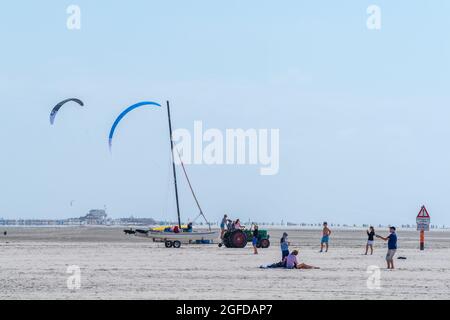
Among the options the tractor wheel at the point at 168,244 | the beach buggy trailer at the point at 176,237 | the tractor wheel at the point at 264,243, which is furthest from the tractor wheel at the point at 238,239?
the tractor wheel at the point at 168,244

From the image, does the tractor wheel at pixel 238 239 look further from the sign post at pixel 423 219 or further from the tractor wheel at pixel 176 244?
the sign post at pixel 423 219

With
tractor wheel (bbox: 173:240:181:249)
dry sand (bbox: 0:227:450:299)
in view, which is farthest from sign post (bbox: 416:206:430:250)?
tractor wheel (bbox: 173:240:181:249)

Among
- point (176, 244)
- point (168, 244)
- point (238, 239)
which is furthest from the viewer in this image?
point (176, 244)

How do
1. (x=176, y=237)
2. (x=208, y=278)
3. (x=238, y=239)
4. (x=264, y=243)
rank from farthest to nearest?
(x=264, y=243) < (x=176, y=237) < (x=238, y=239) < (x=208, y=278)

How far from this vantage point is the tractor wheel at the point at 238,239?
162ft

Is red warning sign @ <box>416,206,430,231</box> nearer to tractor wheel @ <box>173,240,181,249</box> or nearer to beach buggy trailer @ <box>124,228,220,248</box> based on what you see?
beach buggy trailer @ <box>124,228,220,248</box>

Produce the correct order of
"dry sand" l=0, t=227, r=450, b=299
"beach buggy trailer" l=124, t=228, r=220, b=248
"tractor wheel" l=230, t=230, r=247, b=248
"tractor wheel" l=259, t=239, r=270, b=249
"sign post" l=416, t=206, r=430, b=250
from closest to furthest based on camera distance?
"dry sand" l=0, t=227, r=450, b=299
"sign post" l=416, t=206, r=430, b=250
"tractor wheel" l=230, t=230, r=247, b=248
"beach buggy trailer" l=124, t=228, r=220, b=248
"tractor wheel" l=259, t=239, r=270, b=249

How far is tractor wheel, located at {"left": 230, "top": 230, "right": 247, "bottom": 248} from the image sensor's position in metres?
49.2

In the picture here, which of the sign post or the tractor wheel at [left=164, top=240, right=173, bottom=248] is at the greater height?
the sign post

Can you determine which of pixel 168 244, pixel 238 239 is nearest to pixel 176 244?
pixel 168 244

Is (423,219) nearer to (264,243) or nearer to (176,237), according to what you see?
(264,243)

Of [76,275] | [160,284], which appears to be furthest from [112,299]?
[76,275]

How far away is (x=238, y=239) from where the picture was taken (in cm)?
4928

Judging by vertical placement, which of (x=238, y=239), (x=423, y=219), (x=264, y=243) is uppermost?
(x=423, y=219)
